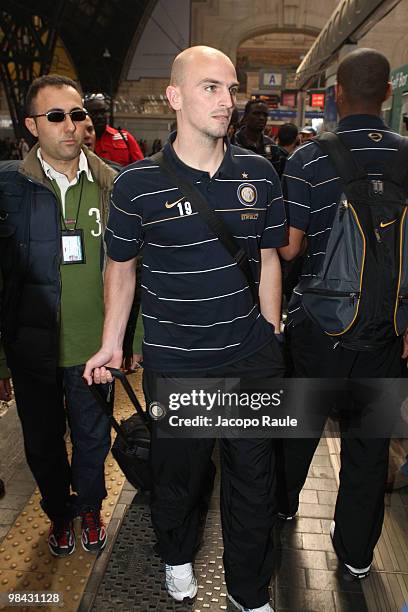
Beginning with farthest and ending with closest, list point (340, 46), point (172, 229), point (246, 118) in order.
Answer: point (340, 46), point (246, 118), point (172, 229)

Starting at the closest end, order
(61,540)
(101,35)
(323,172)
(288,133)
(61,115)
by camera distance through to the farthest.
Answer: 1. (323,172)
2. (61,115)
3. (61,540)
4. (288,133)
5. (101,35)

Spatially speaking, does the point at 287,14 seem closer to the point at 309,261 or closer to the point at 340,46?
the point at 340,46

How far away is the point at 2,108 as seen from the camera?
105 ft

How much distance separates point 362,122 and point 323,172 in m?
0.25

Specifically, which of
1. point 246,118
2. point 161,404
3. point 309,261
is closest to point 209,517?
point 161,404

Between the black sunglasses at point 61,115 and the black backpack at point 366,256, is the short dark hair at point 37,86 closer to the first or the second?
the black sunglasses at point 61,115

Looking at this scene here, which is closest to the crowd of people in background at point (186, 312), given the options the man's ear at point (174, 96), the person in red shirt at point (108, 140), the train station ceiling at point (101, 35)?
the man's ear at point (174, 96)

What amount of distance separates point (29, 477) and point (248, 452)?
171 cm

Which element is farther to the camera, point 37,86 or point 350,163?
point 37,86

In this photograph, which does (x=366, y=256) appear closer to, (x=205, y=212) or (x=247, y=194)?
(x=247, y=194)

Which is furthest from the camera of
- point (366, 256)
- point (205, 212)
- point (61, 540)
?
point (61, 540)

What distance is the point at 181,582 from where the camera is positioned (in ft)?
7.24

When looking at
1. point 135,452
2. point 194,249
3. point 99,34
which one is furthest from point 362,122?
point 99,34

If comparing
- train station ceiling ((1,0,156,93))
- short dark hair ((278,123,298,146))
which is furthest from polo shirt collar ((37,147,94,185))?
train station ceiling ((1,0,156,93))
